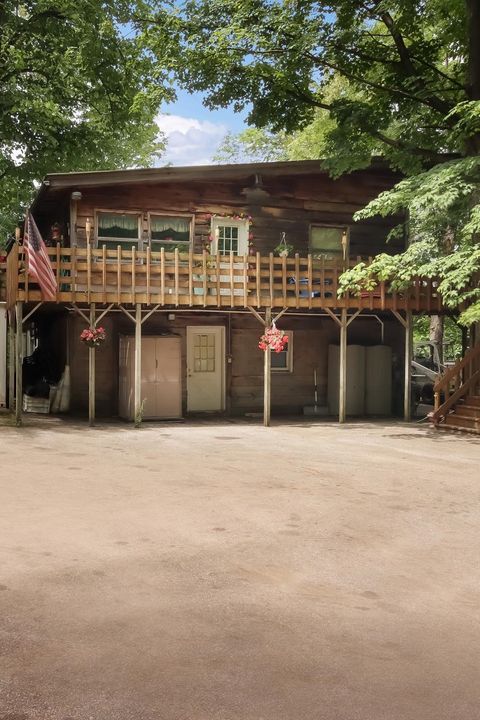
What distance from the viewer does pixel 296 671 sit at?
14.0ft

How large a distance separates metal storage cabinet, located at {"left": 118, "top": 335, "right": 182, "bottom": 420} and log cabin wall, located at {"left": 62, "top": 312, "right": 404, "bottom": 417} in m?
1.00

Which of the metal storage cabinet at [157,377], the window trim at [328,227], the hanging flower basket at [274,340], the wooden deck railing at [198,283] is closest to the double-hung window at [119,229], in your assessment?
the wooden deck railing at [198,283]

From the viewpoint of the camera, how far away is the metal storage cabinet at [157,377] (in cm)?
1934

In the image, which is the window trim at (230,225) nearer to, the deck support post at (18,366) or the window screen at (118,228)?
the window screen at (118,228)

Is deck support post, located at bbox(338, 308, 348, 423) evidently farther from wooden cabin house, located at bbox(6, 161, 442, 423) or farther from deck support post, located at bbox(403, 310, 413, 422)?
deck support post, located at bbox(403, 310, 413, 422)

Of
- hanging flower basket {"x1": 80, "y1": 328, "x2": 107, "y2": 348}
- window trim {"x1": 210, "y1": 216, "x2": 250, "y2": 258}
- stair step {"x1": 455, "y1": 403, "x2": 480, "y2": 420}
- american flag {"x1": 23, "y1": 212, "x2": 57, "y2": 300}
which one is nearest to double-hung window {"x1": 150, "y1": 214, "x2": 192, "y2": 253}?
window trim {"x1": 210, "y1": 216, "x2": 250, "y2": 258}

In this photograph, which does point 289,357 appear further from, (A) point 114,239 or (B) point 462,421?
(A) point 114,239

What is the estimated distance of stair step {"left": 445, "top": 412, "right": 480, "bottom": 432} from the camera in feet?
56.2

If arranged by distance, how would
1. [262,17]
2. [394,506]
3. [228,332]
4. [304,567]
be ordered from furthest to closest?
[228,332], [262,17], [394,506], [304,567]

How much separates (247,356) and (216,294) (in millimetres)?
4046

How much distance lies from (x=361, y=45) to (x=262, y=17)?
2826mm

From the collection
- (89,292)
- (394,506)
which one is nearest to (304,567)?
(394,506)

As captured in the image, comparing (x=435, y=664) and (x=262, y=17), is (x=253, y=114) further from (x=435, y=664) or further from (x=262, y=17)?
(x=435, y=664)

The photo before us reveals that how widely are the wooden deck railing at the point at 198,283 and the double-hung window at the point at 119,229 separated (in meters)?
Answer: 0.76
